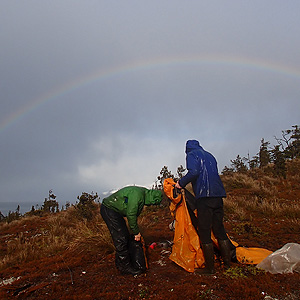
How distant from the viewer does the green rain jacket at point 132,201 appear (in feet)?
13.4

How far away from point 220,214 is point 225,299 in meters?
1.43

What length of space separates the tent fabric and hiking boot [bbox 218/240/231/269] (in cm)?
31

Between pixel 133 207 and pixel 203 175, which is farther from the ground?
pixel 203 175

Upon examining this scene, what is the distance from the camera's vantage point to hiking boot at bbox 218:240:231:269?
4.14m

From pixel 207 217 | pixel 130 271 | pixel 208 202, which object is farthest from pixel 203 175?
pixel 130 271

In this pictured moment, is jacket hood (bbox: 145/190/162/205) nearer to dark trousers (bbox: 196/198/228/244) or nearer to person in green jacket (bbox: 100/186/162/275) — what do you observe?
person in green jacket (bbox: 100/186/162/275)

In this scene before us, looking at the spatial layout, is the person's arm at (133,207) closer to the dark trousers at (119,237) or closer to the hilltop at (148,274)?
the dark trousers at (119,237)

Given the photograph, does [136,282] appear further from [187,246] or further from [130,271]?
[187,246]

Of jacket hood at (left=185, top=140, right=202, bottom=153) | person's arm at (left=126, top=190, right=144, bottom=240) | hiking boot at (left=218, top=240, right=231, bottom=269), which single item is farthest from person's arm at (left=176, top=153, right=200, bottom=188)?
hiking boot at (left=218, top=240, right=231, bottom=269)

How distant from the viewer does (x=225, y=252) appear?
4.15m

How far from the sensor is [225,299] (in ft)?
10.2

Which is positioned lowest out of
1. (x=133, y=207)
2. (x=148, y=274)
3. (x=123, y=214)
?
(x=148, y=274)

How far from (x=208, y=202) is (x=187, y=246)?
1.06 meters

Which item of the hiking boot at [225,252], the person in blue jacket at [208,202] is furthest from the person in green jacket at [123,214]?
the hiking boot at [225,252]
